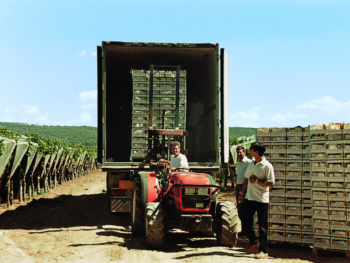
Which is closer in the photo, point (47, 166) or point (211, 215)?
point (211, 215)

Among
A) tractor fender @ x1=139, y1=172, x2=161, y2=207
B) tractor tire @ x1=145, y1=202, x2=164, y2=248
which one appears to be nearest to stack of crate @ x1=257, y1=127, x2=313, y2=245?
tractor tire @ x1=145, y1=202, x2=164, y2=248

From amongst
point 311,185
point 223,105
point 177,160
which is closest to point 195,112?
point 223,105

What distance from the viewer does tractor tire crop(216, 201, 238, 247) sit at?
7559mm

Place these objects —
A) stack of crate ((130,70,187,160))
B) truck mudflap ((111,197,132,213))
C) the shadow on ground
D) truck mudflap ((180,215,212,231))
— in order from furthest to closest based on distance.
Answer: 1. stack of crate ((130,70,187,160))
2. the shadow on ground
3. truck mudflap ((111,197,132,213))
4. truck mudflap ((180,215,212,231))

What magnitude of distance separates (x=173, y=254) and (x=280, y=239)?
2.20m

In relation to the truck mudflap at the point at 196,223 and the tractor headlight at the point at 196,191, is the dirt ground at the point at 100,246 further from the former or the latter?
the tractor headlight at the point at 196,191

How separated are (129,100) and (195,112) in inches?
93.8

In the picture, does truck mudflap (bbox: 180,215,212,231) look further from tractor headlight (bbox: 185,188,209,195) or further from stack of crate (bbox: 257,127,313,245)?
stack of crate (bbox: 257,127,313,245)

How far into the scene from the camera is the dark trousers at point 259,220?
23.0ft

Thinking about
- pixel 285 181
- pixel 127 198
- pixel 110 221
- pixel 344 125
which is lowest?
pixel 110 221

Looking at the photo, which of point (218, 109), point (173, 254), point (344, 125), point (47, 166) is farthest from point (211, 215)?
point (47, 166)

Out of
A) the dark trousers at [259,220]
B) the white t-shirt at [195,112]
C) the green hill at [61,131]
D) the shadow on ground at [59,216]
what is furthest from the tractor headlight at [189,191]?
the green hill at [61,131]

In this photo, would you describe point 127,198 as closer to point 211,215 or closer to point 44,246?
point 44,246

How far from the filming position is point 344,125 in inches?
291
